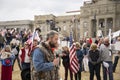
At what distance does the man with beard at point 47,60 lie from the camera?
5938mm

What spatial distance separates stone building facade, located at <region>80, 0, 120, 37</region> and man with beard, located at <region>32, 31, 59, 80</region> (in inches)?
Result: 3217

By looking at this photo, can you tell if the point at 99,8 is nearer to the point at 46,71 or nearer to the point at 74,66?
the point at 74,66

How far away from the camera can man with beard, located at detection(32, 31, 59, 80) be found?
19.5 feet

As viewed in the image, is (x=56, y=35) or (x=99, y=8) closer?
(x=56, y=35)

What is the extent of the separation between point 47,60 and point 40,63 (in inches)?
6.6

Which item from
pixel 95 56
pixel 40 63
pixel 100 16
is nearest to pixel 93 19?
pixel 100 16

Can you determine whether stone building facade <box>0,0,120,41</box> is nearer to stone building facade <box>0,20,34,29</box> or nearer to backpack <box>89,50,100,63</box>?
stone building facade <box>0,20,34,29</box>

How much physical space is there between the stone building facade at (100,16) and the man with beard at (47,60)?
81.7 meters

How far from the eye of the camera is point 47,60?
602 centimetres

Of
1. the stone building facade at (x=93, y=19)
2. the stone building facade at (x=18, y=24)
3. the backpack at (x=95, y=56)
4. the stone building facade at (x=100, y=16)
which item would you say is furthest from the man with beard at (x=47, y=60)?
the stone building facade at (x=18, y=24)

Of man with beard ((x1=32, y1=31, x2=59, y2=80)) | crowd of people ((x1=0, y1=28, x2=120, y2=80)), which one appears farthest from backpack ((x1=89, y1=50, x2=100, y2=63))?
man with beard ((x1=32, y1=31, x2=59, y2=80))

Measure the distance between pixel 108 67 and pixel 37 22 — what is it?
91.9 m

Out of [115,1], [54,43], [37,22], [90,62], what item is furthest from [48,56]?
[37,22]

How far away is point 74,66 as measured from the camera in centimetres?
1355
